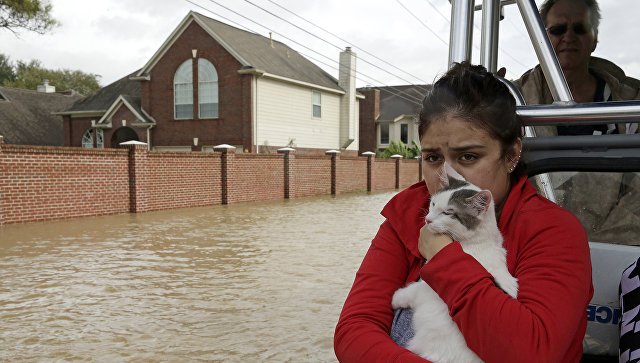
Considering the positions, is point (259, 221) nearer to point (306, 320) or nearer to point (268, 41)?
point (306, 320)

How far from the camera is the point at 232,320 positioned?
5828mm

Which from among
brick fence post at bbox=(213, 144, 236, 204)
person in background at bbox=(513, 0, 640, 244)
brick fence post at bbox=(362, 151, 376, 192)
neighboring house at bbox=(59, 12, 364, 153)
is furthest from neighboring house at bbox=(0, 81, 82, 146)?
person in background at bbox=(513, 0, 640, 244)

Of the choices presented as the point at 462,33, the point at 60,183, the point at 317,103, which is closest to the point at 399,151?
the point at 317,103

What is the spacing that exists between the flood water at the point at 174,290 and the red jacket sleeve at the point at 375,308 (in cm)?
311

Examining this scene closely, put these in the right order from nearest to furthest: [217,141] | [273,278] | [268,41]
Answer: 1. [273,278]
2. [217,141]
3. [268,41]

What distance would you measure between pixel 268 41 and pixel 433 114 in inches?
1261

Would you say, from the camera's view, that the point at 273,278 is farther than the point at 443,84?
Yes

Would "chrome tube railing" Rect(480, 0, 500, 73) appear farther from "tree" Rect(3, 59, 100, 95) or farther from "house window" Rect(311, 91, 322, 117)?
"tree" Rect(3, 59, 100, 95)

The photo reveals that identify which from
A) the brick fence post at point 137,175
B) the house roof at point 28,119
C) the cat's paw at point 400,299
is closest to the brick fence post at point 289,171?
the brick fence post at point 137,175

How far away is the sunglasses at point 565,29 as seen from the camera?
3.39 m

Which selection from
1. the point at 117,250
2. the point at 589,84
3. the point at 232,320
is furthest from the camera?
the point at 117,250

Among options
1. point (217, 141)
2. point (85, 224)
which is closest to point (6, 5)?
point (217, 141)

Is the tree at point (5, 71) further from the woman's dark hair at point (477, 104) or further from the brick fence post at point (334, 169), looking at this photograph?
the woman's dark hair at point (477, 104)

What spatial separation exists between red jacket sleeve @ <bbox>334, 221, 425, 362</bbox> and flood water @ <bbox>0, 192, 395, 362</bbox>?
3.11 meters
